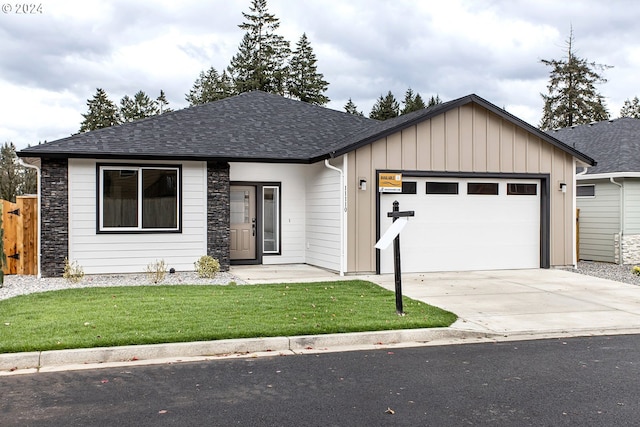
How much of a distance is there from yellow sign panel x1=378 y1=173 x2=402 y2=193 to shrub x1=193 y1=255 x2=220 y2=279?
158 inches

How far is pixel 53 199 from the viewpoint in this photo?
41.4 feet

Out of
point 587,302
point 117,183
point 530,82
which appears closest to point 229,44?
point 530,82

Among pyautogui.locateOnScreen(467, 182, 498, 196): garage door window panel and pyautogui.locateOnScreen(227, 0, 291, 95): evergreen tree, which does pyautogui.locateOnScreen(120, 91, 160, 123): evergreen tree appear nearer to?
pyautogui.locateOnScreen(227, 0, 291, 95): evergreen tree

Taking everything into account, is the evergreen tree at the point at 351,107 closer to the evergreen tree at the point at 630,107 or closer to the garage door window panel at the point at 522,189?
the evergreen tree at the point at 630,107

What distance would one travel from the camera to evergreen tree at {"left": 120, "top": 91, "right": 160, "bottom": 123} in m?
58.4

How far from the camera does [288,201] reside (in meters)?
15.6

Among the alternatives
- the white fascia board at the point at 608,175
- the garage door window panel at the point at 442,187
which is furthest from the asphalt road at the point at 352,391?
the white fascia board at the point at 608,175

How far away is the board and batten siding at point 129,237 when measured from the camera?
42.2ft

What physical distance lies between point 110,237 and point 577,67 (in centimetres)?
4329

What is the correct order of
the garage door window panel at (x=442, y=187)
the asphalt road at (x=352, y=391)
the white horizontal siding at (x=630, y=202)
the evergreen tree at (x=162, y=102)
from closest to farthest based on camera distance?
the asphalt road at (x=352, y=391) → the garage door window panel at (x=442, y=187) → the white horizontal siding at (x=630, y=202) → the evergreen tree at (x=162, y=102)

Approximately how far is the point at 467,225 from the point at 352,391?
380 inches

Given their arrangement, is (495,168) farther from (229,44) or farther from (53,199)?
(229,44)

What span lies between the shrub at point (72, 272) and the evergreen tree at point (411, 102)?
4703 cm

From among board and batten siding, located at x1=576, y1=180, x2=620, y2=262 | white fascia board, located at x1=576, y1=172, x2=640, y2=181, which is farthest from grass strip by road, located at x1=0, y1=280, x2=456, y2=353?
board and batten siding, located at x1=576, y1=180, x2=620, y2=262
